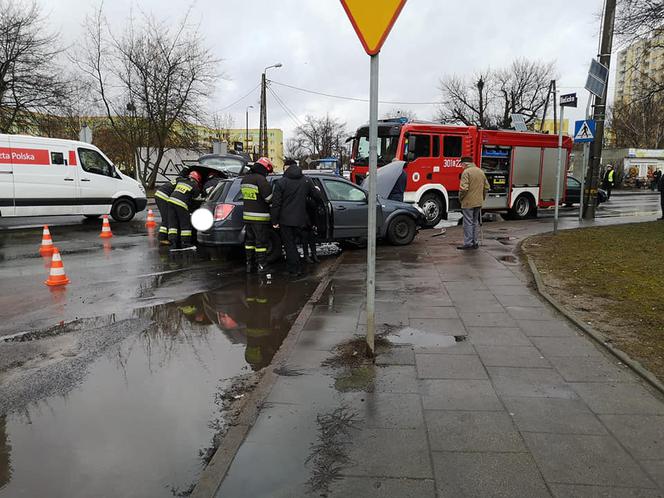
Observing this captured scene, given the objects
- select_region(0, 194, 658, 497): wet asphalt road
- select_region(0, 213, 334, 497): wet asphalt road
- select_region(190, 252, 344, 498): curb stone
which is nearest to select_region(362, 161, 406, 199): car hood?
select_region(0, 194, 658, 497): wet asphalt road

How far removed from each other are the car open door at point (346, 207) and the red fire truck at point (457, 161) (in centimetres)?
400

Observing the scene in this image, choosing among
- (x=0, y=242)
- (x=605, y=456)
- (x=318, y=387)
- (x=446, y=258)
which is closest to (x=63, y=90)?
(x=0, y=242)

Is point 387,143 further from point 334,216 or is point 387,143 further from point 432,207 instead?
point 334,216

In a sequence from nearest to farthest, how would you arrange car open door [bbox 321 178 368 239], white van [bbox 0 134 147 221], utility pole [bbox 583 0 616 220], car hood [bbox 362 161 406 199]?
car open door [bbox 321 178 368 239]
car hood [bbox 362 161 406 199]
white van [bbox 0 134 147 221]
utility pole [bbox 583 0 616 220]

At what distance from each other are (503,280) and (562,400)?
405cm

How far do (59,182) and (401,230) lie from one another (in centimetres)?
987

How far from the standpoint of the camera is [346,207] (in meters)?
10.3

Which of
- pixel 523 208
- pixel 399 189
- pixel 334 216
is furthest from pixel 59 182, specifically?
pixel 523 208

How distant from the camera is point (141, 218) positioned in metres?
17.8

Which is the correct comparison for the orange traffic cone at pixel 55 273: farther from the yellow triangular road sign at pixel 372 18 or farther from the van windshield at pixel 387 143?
the van windshield at pixel 387 143

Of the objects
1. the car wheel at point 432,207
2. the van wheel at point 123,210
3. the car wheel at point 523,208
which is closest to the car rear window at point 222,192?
the car wheel at point 432,207

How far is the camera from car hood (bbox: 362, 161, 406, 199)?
12.6 m

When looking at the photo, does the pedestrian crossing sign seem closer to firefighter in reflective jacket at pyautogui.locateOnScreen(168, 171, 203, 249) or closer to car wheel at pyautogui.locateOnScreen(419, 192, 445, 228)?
car wheel at pyautogui.locateOnScreen(419, 192, 445, 228)

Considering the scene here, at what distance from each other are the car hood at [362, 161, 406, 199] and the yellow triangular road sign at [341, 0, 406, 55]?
8490mm
